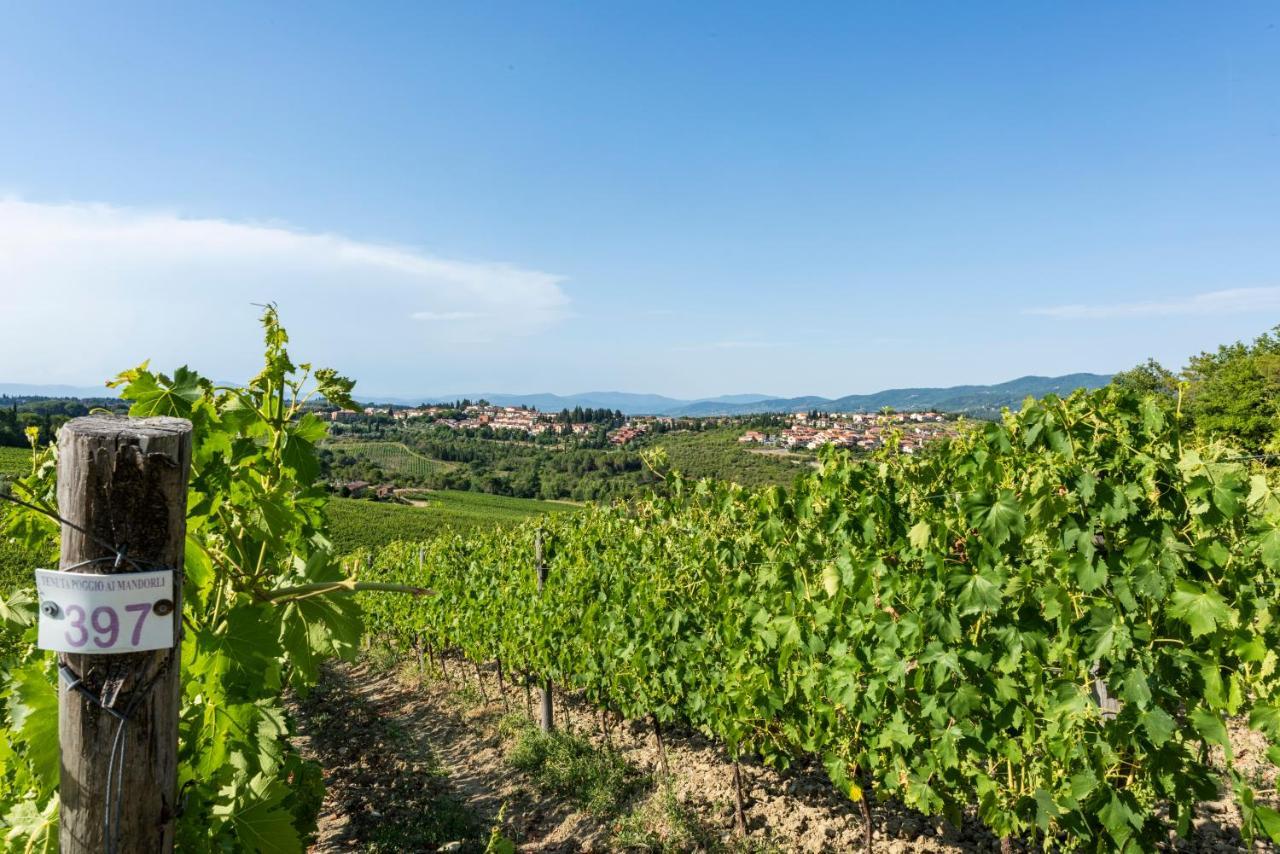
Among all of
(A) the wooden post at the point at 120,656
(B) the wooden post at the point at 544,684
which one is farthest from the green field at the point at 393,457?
(A) the wooden post at the point at 120,656

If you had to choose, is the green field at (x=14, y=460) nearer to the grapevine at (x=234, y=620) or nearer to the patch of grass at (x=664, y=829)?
the patch of grass at (x=664, y=829)

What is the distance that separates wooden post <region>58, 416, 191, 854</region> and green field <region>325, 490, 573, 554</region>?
26325mm

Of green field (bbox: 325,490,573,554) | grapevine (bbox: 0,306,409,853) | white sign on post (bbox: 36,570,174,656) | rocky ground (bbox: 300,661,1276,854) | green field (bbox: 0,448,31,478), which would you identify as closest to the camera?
white sign on post (bbox: 36,570,174,656)

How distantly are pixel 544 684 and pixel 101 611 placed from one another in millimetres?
6086

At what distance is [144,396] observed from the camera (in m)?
1.93

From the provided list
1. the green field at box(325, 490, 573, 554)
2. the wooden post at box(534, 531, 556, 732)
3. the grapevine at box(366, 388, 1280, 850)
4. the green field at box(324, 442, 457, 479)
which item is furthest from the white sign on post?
the green field at box(324, 442, 457, 479)

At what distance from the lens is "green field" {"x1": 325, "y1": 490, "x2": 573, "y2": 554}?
3356 centimetres

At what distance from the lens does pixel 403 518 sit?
3850 centimetres

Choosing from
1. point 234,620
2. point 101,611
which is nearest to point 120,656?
point 101,611

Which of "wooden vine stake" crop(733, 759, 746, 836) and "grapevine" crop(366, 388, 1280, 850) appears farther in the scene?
"wooden vine stake" crop(733, 759, 746, 836)

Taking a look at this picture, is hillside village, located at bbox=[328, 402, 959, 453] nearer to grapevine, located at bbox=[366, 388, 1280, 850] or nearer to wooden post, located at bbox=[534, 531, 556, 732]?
grapevine, located at bbox=[366, 388, 1280, 850]

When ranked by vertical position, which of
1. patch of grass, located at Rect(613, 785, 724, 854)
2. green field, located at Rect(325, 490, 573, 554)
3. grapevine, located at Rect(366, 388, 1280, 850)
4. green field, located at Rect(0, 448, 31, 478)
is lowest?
green field, located at Rect(325, 490, 573, 554)

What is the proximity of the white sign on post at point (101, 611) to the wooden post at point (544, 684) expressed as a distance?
5986 millimetres

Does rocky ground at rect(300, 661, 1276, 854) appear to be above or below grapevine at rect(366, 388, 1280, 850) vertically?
below
